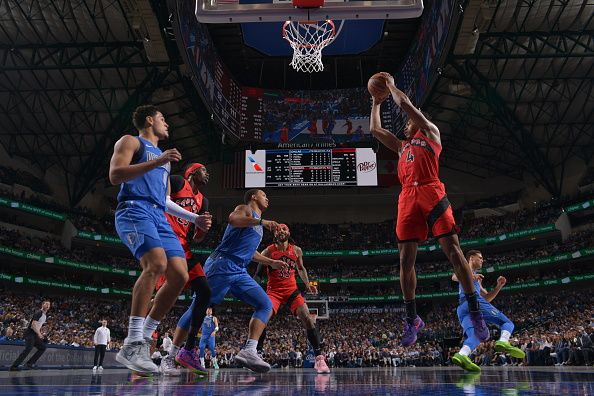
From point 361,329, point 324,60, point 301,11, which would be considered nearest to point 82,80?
point 324,60

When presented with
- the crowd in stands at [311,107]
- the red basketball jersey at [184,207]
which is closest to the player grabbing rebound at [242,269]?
the red basketball jersey at [184,207]

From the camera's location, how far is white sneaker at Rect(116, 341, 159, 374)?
384 cm

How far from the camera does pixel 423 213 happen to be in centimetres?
501

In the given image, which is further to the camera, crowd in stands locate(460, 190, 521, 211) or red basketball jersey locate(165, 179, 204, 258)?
crowd in stands locate(460, 190, 521, 211)

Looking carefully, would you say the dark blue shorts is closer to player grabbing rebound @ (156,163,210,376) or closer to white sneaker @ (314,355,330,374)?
player grabbing rebound @ (156,163,210,376)

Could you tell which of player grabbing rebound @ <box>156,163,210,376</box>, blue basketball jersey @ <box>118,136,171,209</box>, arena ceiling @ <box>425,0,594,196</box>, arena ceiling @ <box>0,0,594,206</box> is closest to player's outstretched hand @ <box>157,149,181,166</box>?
blue basketball jersey @ <box>118,136,171,209</box>

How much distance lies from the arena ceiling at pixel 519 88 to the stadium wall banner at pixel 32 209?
22101 mm

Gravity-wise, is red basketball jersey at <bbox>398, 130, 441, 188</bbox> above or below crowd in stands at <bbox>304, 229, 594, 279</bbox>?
below

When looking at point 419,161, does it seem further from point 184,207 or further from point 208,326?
point 208,326

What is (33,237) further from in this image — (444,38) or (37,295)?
(444,38)

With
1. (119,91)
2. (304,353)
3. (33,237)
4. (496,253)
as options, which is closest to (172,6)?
(119,91)

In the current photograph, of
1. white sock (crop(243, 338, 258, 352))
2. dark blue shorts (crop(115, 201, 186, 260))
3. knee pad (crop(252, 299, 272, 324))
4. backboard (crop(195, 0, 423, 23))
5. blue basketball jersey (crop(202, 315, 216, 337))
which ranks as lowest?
white sock (crop(243, 338, 258, 352))

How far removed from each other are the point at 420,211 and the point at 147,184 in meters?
2.59

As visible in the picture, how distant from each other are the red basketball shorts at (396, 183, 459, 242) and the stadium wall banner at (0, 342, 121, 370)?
11084 mm
